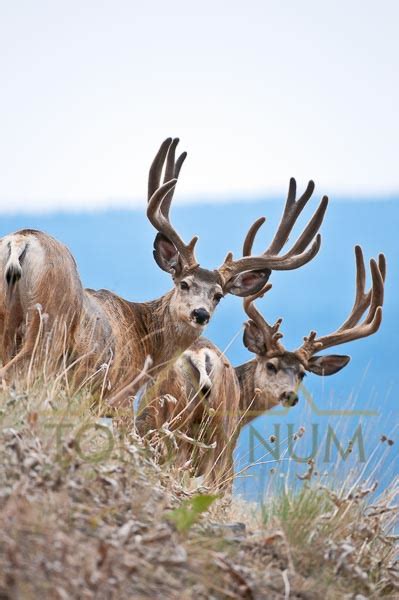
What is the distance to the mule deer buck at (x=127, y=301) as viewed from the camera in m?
8.66

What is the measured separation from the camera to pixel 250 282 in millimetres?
11273

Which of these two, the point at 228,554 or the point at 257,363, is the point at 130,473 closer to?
the point at 228,554

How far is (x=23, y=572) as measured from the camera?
416 cm

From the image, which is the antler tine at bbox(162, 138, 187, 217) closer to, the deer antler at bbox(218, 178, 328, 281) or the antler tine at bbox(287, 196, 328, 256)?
the deer antler at bbox(218, 178, 328, 281)

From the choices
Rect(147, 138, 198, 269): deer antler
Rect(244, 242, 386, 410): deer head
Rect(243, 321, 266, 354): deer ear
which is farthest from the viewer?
Rect(243, 321, 266, 354): deer ear

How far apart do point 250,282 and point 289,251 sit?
0.47 metres

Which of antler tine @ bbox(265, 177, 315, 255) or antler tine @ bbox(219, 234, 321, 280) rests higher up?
antler tine @ bbox(265, 177, 315, 255)

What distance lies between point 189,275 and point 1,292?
2.40 metres

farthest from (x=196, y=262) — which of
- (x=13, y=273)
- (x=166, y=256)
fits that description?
(x=13, y=273)

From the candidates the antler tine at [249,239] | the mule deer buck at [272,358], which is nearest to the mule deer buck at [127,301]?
the mule deer buck at [272,358]

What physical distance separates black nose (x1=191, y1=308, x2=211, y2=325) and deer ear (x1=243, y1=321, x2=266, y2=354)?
243cm

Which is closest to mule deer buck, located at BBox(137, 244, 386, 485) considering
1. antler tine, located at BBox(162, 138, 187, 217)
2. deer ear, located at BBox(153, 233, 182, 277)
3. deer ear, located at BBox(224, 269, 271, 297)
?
deer ear, located at BBox(224, 269, 271, 297)

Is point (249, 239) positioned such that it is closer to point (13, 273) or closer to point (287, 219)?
point (287, 219)

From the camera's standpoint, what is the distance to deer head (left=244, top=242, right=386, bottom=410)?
12.6 m
